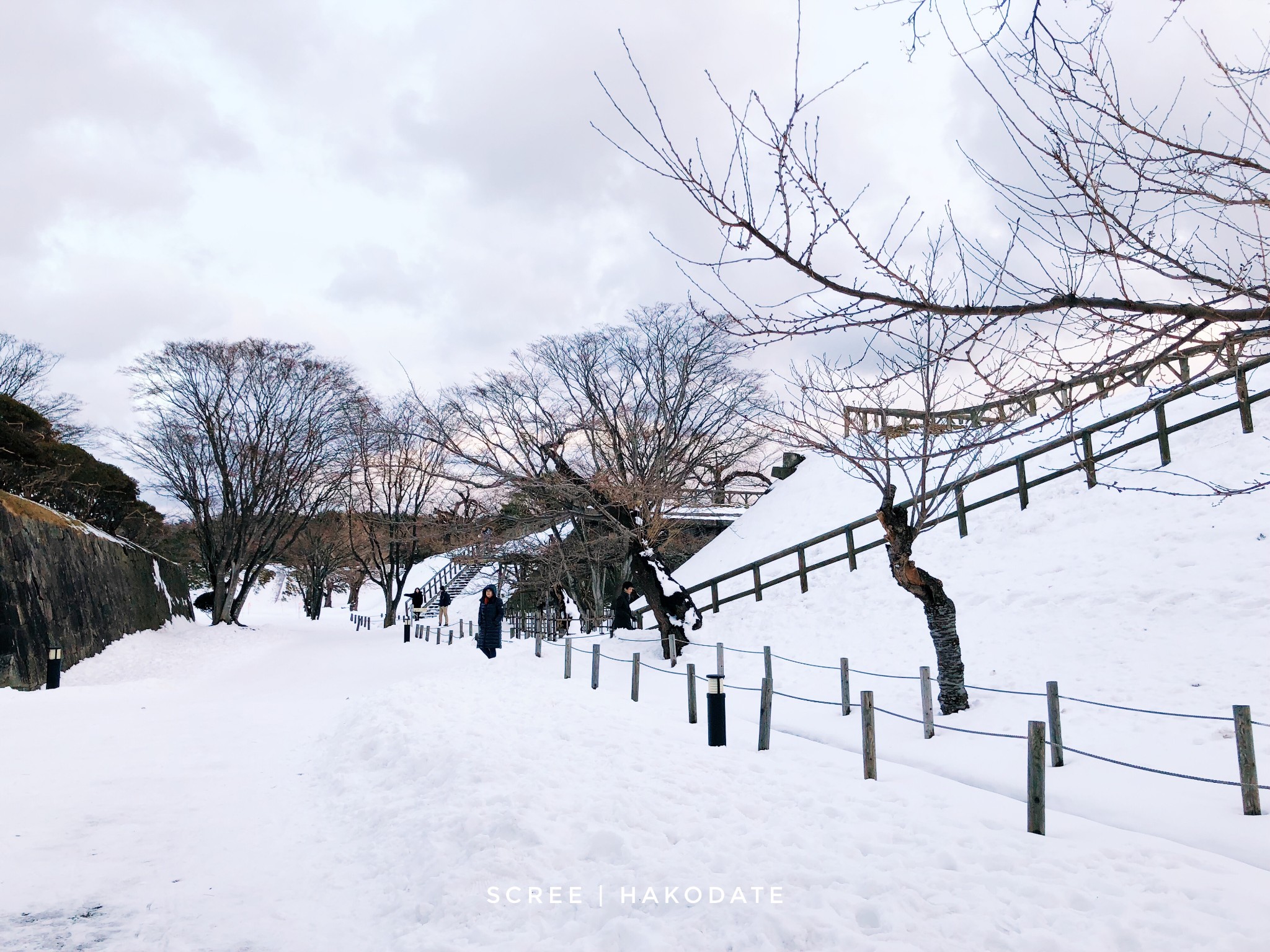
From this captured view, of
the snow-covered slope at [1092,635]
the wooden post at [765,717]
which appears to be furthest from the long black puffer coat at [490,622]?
the wooden post at [765,717]

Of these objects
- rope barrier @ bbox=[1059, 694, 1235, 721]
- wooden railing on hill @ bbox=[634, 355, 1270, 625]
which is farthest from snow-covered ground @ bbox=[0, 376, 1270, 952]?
wooden railing on hill @ bbox=[634, 355, 1270, 625]

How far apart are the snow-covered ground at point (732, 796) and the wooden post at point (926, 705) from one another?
5.4 inches

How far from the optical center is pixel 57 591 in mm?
15570

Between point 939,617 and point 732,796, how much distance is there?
16.1 feet

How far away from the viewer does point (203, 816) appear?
5883mm

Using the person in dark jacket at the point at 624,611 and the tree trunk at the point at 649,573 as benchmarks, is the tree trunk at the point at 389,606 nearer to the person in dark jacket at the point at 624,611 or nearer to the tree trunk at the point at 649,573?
the person in dark jacket at the point at 624,611

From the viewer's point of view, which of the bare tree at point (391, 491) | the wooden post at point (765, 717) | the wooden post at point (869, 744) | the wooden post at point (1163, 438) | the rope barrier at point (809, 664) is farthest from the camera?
the bare tree at point (391, 491)

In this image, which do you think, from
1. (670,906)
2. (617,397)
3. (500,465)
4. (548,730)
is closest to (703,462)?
(617,397)

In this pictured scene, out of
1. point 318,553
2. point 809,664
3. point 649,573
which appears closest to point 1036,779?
point 809,664

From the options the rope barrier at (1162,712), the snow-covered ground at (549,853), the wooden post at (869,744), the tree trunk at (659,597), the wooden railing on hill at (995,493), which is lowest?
the snow-covered ground at (549,853)

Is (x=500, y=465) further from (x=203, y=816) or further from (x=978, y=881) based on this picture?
(x=978, y=881)

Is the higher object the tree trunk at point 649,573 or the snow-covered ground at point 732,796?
the tree trunk at point 649,573

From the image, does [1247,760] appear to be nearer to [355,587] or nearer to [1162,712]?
[1162,712]

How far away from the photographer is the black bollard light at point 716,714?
8328 mm
